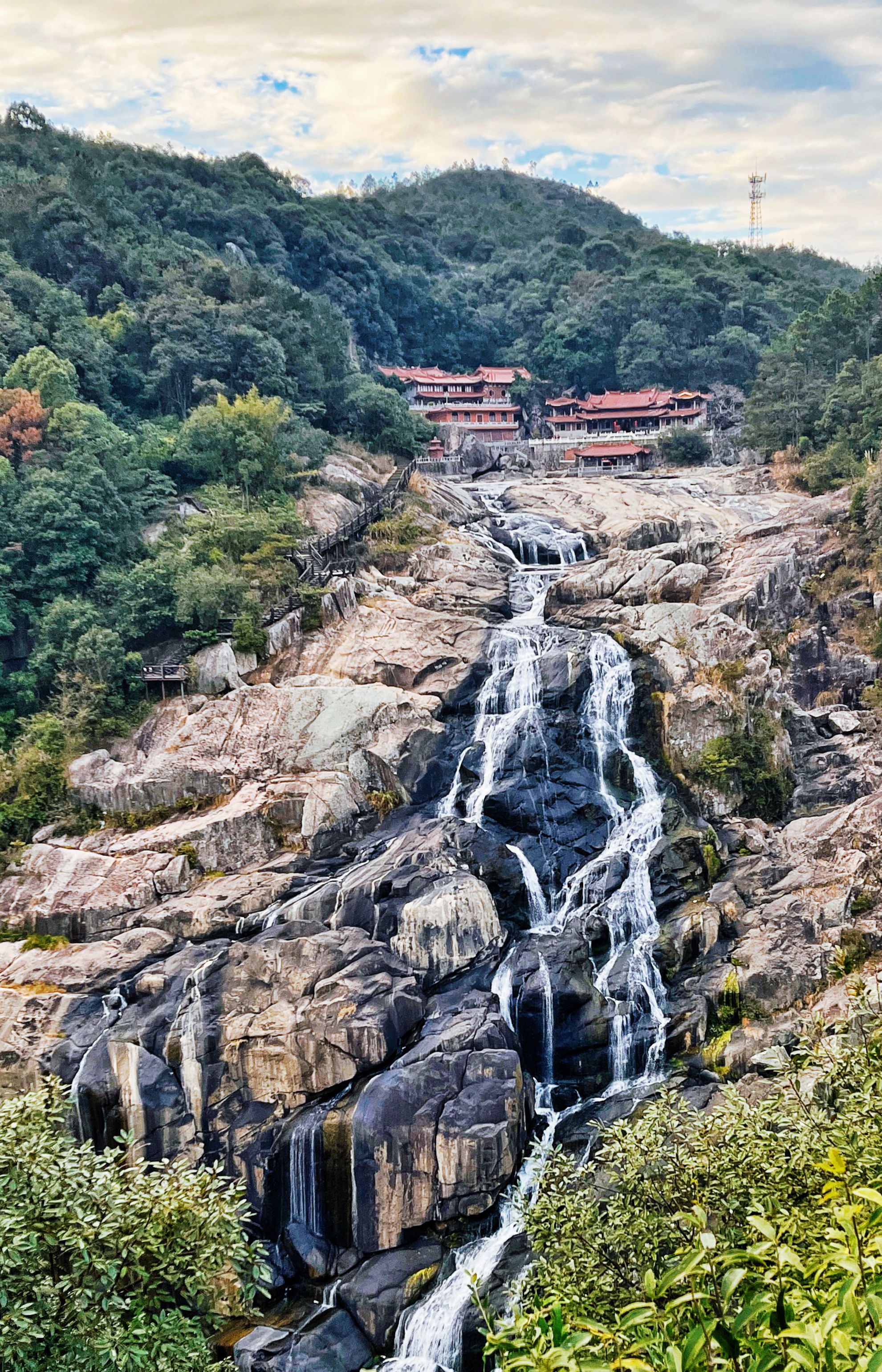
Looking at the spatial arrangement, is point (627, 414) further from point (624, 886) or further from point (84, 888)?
point (84, 888)

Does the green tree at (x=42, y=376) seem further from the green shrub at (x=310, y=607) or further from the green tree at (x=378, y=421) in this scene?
the green tree at (x=378, y=421)

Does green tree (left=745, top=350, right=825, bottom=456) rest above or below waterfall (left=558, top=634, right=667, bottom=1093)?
above

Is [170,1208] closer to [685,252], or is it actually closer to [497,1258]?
[497,1258]

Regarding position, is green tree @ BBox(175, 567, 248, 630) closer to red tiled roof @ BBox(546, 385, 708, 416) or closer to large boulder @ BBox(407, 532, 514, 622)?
large boulder @ BBox(407, 532, 514, 622)

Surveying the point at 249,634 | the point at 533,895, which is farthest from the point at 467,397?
the point at 533,895

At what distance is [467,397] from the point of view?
5809cm

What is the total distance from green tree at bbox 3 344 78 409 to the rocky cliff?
41.2 ft

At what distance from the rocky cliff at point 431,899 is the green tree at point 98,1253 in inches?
164

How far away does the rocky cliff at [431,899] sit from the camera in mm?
16672

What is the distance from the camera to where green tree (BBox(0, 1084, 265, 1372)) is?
10.0 metres

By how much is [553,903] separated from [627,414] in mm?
37881

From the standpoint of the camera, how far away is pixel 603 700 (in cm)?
2566

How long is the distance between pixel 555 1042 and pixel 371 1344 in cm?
615

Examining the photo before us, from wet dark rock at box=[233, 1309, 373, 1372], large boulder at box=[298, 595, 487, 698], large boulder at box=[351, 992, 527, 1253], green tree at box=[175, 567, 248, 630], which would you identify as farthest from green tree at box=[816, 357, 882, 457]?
wet dark rock at box=[233, 1309, 373, 1372]
